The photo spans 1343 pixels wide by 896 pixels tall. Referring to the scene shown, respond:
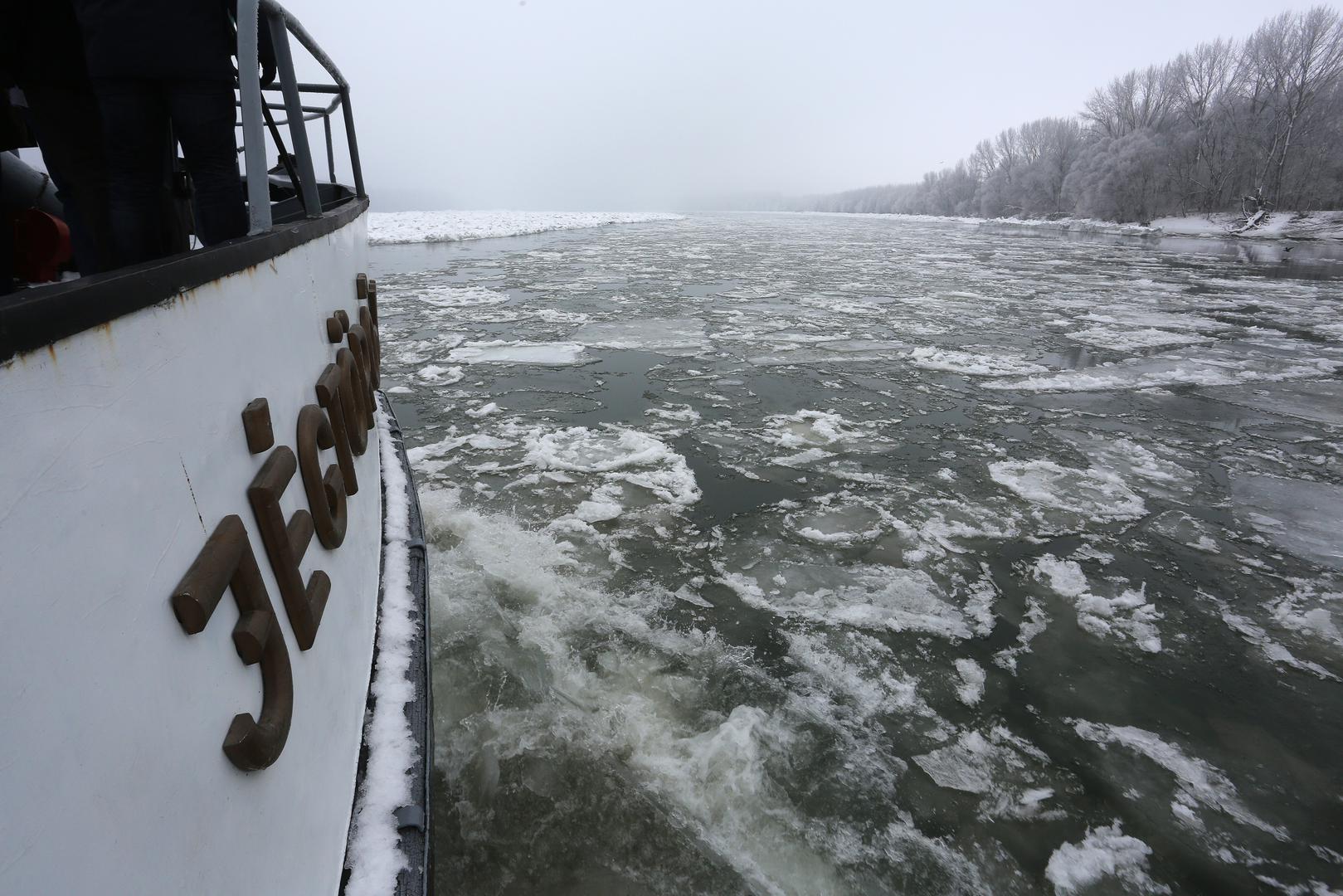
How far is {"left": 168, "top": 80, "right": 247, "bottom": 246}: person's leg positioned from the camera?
1.60 metres

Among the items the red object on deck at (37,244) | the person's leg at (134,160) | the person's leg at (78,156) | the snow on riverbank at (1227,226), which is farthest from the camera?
the snow on riverbank at (1227,226)

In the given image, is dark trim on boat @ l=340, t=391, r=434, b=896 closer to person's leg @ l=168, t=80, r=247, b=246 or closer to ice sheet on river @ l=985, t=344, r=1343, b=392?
person's leg @ l=168, t=80, r=247, b=246

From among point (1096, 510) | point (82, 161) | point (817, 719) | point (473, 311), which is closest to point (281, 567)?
point (82, 161)

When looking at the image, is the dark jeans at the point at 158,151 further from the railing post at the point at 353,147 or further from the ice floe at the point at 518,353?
the ice floe at the point at 518,353

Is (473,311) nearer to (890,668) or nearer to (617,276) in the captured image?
(617,276)

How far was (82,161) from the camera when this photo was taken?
5.88 ft

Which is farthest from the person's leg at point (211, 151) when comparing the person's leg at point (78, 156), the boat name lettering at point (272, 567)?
the boat name lettering at point (272, 567)

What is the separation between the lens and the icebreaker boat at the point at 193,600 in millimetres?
557

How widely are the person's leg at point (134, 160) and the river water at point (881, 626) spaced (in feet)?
5.17

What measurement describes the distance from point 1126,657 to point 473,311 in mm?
8135

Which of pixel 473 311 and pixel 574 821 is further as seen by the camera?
pixel 473 311

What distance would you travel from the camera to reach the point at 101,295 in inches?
26.6

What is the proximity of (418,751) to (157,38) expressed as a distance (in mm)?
1817

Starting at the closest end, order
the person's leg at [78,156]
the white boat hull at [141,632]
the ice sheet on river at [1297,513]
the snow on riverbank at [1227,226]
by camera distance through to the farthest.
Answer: the white boat hull at [141,632] → the person's leg at [78,156] → the ice sheet on river at [1297,513] → the snow on riverbank at [1227,226]
